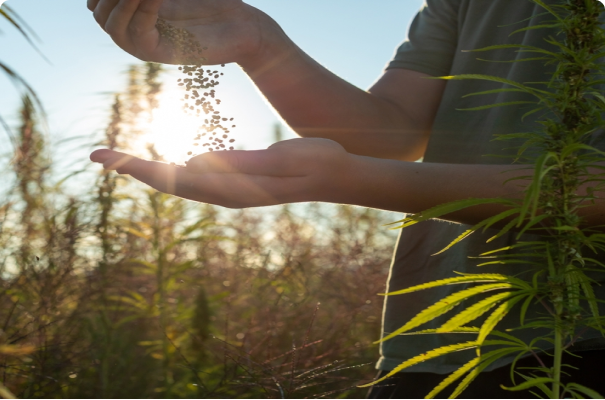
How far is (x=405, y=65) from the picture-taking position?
186cm

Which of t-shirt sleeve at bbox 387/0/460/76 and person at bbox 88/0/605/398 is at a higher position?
t-shirt sleeve at bbox 387/0/460/76

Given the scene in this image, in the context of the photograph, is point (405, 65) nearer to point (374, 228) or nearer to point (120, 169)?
point (120, 169)

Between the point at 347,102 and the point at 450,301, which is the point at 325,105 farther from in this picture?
the point at 450,301

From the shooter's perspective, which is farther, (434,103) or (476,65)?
(434,103)

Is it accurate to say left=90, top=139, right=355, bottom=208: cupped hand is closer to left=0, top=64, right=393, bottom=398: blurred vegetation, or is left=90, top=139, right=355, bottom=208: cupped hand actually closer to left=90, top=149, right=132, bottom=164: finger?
left=90, top=149, right=132, bottom=164: finger

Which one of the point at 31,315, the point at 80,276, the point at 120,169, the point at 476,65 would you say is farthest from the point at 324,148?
the point at 80,276

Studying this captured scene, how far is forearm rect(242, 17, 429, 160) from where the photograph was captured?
4.99 feet

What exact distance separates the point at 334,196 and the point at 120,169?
476 millimetres

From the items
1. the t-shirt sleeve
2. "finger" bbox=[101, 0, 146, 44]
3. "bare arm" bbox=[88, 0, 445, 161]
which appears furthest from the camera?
the t-shirt sleeve

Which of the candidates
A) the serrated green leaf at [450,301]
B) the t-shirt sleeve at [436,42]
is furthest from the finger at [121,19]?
the t-shirt sleeve at [436,42]

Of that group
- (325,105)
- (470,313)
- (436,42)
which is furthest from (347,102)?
(470,313)

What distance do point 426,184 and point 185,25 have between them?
2.64 feet

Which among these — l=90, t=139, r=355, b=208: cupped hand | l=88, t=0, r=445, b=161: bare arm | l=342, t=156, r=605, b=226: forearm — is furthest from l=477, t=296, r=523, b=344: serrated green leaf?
l=88, t=0, r=445, b=161: bare arm

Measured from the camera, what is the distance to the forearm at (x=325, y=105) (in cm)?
152
